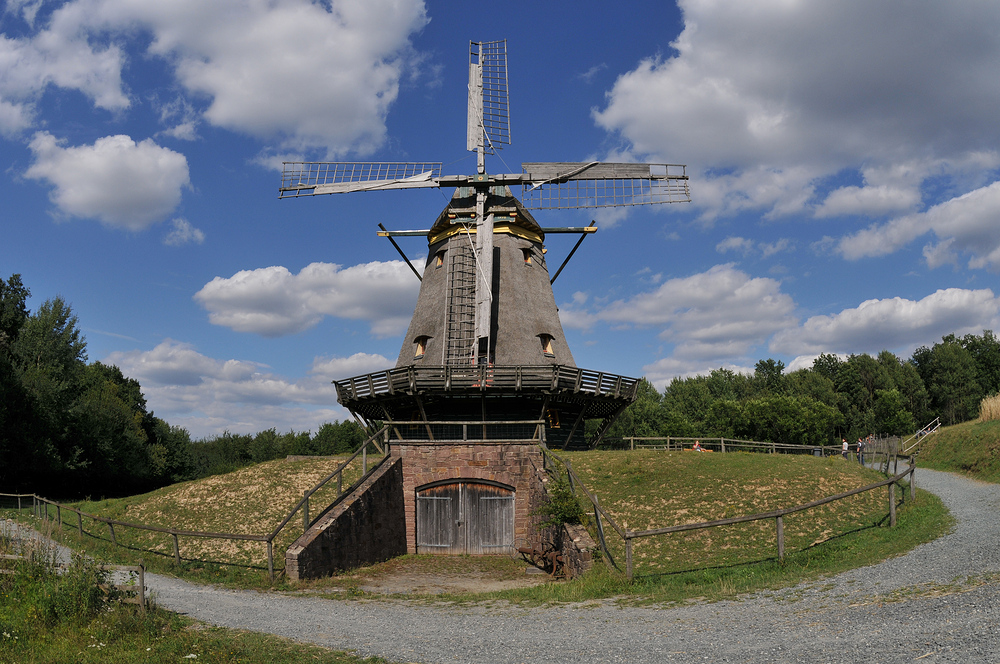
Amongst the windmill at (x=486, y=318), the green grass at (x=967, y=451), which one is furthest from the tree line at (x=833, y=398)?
the windmill at (x=486, y=318)

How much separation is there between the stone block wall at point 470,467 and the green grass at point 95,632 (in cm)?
970

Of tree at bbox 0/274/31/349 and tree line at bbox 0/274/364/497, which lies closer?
tree line at bbox 0/274/364/497

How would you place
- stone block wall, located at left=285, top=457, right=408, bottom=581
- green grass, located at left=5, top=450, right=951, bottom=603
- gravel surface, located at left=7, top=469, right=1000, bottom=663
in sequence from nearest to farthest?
gravel surface, located at left=7, top=469, right=1000, bottom=663 → green grass, located at left=5, top=450, right=951, bottom=603 → stone block wall, located at left=285, top=457, right=408, bottom=581

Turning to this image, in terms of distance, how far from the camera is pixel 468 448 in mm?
19719

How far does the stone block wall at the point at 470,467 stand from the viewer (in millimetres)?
19547

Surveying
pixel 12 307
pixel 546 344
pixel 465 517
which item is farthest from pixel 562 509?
pixel 12 307

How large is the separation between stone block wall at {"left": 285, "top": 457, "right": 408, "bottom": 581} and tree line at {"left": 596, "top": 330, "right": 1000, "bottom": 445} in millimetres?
45070

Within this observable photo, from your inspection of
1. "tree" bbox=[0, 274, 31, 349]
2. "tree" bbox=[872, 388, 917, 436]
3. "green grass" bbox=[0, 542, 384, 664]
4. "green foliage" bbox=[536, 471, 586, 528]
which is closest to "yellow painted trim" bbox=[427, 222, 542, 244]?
"green foliage" bbox=[536, 471, 586, 528]

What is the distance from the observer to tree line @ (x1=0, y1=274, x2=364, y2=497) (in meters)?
32.0

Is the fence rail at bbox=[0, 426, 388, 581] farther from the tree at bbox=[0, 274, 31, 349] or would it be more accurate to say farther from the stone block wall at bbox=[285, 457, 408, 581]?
the tree at bbox=[0, 274, 31, 349]

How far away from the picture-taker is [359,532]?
17234 millimetres

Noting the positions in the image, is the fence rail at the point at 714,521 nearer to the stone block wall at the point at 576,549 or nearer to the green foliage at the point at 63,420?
the stone block wall at the point at 576,549

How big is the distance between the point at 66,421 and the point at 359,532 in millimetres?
26446

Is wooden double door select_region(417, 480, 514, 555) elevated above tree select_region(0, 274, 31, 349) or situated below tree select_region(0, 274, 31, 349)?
below
